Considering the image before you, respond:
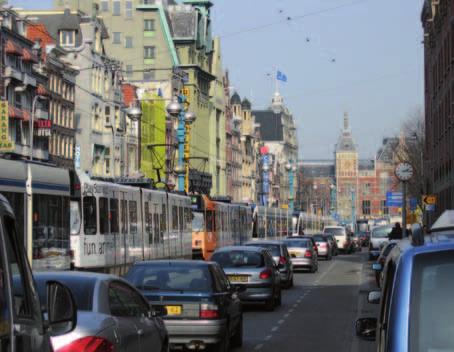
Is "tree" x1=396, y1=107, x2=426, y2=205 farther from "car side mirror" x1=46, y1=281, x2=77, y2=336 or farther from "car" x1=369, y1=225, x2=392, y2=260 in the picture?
"car side mirror" x1=46, y1=281, x2=77, y2=336

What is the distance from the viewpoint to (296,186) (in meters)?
197

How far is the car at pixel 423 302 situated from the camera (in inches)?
229

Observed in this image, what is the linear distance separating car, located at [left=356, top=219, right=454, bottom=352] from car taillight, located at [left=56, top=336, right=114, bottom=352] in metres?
4.04

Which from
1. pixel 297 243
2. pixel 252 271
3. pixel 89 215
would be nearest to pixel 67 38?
pixel 297 243

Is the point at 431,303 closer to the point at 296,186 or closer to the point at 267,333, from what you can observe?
the point at 267,333

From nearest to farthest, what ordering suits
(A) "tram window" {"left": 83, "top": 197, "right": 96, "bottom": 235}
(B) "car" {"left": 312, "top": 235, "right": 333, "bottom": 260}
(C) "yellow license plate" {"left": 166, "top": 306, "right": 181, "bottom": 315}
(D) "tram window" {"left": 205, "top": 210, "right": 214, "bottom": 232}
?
(C) "yellow license plate" {"left": 166, "top": 306, "right": 181, "bottom": 315} < (A) "tram window" {"left": 83, "top": 197, "right": 96, "bottom": 235} < (D) "tram window" {"left": 205, "top": 210, "right": 214, "bottom": 232} < (B) "car" {"left": 312, "top": 235, "right": 333, "bottom": 260}

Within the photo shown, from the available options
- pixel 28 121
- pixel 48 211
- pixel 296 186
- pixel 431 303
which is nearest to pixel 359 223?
pixel 296 186

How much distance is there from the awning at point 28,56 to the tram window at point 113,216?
4153 centimetres

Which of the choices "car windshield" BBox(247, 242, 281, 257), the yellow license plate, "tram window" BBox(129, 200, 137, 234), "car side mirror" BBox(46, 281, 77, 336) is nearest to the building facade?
"car windshield" BBox(247, 242, 281, 257)

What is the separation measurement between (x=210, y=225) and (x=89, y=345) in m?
43.9

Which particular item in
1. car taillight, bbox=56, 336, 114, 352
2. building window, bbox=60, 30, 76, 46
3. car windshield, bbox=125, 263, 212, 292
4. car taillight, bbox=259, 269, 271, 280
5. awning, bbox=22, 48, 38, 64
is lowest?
car taillight, bbox=56, 336, 114, 352

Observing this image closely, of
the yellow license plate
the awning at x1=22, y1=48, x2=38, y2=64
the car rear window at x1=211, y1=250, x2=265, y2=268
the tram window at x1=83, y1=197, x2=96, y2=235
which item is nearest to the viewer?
the yellow license plate

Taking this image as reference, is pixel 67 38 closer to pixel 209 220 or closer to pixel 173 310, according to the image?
pixel 209 220

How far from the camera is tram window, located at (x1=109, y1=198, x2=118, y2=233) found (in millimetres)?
33594
